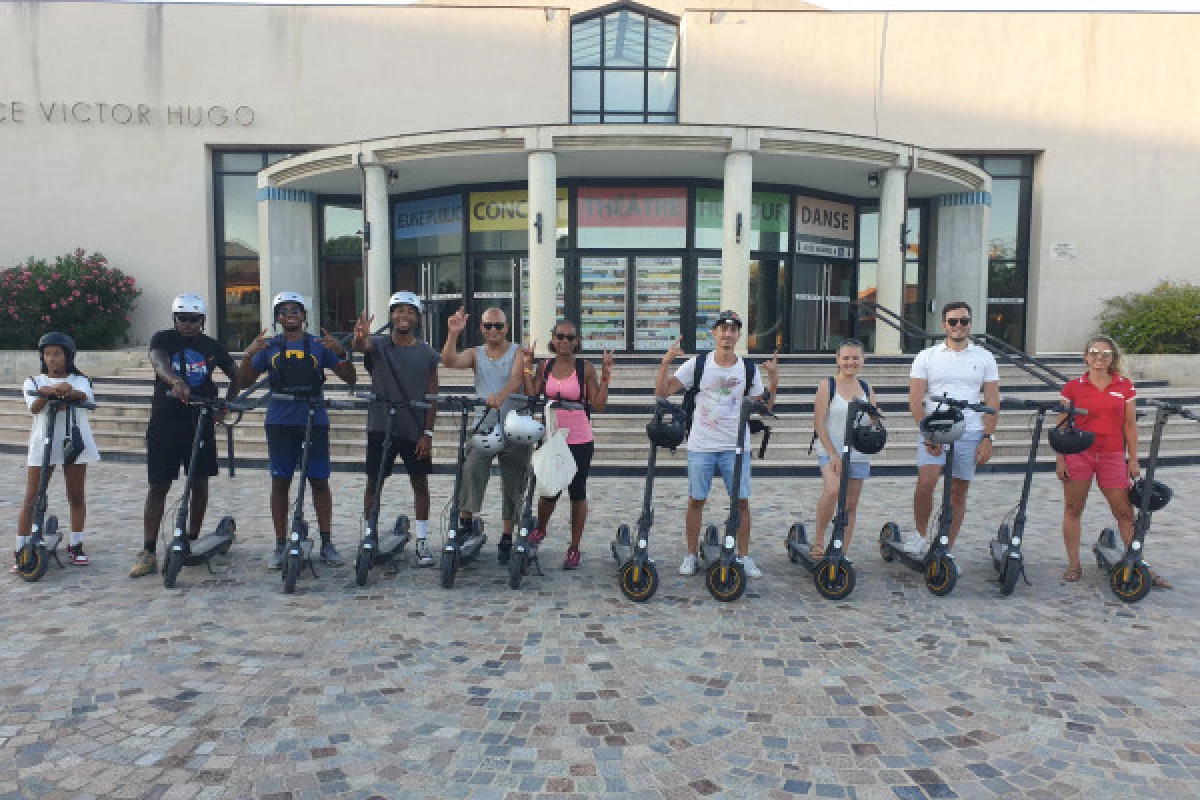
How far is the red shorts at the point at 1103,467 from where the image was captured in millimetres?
5422

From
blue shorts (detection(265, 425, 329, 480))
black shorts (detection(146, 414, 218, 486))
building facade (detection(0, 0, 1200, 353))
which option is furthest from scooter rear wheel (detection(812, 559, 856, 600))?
building facade (detection(0, 0, 1200, 353))

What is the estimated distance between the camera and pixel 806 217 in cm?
1700

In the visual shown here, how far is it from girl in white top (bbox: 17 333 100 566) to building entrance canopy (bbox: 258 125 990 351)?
8.41 metres

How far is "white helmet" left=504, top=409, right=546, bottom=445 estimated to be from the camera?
5.03 meters

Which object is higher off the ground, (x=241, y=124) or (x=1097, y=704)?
(x=241, y=124)

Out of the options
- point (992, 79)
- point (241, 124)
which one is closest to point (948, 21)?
point (992, 79)

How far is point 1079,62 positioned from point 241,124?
21.8 metres

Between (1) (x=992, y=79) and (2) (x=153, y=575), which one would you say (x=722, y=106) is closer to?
(1) (x=992, y=79)

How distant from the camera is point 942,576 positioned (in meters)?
5.16

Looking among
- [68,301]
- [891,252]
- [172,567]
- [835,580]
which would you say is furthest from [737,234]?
[68,301]

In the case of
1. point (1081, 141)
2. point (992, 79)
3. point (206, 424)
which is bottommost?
point (206, 424)

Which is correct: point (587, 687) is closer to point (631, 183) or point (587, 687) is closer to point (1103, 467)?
point (1103, 467)

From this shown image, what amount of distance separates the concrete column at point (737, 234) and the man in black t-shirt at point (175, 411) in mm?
9715

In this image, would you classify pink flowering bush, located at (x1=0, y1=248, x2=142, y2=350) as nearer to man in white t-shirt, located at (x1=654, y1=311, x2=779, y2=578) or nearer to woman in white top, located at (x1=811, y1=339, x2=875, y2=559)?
man in white t-shirt, located at (x1=654, y1=311, x2=779, y2=578)
